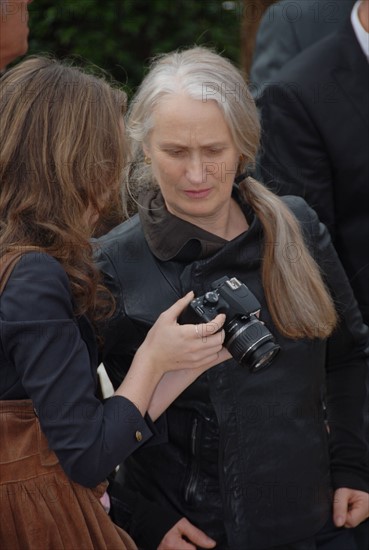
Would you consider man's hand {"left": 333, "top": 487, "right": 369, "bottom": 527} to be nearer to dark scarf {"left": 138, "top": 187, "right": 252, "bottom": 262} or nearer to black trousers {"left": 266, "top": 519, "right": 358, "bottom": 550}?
black trousers {"left": 266, "top": 519, "right": 358, "bottom": 550}

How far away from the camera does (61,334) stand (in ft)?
6.35

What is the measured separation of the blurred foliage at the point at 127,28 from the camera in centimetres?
695

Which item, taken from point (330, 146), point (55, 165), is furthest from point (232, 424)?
point (330, 146)

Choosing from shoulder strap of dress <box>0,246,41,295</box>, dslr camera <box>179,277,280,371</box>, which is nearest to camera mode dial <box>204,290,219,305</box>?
dslr camera <box>179,277,280,371</box>

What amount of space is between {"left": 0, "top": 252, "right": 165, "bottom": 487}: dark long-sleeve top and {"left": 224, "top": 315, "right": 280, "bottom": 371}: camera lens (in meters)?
0.30

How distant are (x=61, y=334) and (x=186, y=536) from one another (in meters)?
0.82

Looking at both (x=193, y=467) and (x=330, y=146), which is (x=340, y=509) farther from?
(x=330, y=146)

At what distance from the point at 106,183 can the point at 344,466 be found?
43.5 inches

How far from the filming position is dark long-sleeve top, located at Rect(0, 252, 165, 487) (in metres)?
1.91

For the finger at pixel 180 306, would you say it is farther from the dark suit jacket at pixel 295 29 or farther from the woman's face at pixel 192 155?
the dark suit jacket at pixel 295 29

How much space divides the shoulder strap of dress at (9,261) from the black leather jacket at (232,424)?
1.63 feet

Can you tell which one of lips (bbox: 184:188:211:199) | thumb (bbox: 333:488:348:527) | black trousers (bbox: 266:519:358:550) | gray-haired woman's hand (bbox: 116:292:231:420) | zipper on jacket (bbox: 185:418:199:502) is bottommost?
black trousers (bbox: 266:519:358:550)

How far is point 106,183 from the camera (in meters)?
2.14

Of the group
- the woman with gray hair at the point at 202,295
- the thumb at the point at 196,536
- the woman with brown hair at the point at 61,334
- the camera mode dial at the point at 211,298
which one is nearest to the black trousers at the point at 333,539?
the woman with gray hair at the point at 202,295
